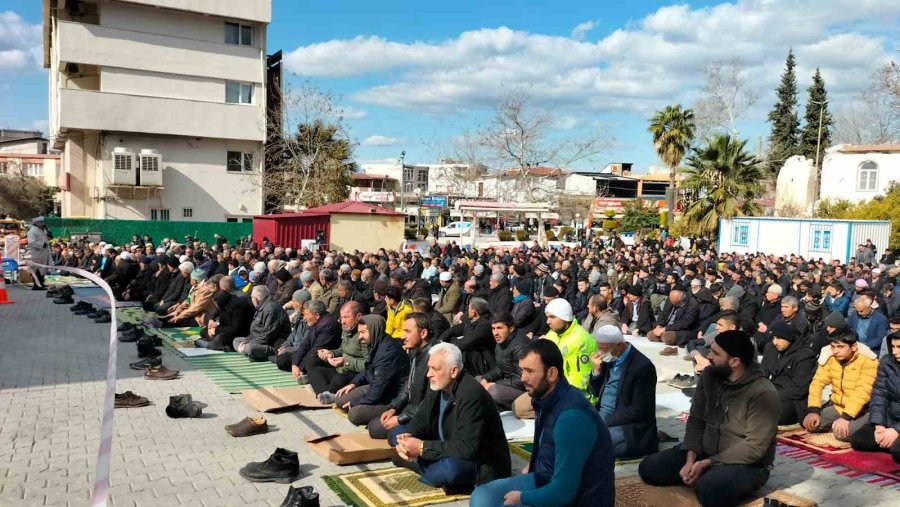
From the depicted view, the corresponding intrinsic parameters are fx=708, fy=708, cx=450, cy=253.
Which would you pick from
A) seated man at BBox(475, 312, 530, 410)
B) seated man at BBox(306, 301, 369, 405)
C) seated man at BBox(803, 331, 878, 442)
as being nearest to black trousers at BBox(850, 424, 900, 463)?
seated man at BBox(803, 331, 878, 442)

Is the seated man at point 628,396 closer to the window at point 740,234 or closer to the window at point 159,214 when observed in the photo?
the window at point 740,234

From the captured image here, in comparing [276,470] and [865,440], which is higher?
[865,440]

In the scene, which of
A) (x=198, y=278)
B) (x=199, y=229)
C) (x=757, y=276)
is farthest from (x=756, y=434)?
(x=199, y=229)

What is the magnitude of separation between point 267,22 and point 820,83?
44.9m

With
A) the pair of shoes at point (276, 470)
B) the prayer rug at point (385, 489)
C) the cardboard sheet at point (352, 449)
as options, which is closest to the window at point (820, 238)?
the cardboard sheet at point (352, 449)

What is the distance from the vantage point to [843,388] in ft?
23.0

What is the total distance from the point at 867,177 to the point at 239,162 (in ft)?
122

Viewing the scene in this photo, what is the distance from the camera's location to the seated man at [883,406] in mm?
6406

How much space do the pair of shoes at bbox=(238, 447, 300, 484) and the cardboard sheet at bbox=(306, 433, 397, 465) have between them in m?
0.39

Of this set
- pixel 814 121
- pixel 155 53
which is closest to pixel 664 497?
pixel 155 53

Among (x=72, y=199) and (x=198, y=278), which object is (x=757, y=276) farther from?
(x=72, y=199)

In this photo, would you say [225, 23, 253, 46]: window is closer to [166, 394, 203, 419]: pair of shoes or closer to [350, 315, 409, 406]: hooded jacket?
[166, 394, 203, 419]: pair of shoes

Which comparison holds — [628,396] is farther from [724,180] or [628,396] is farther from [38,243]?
[724,180]

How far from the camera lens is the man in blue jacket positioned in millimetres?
10055
